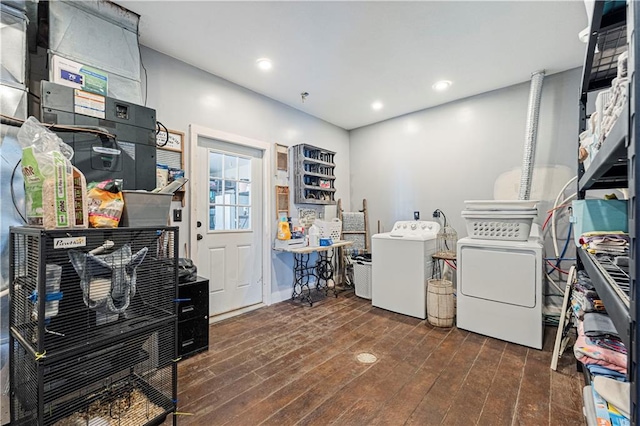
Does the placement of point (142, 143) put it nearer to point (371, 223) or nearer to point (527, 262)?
point (527, 262)

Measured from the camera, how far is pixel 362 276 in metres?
3.91

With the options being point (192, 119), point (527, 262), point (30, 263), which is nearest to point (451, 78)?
point (527, 262)

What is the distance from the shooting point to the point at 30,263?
1.33 m

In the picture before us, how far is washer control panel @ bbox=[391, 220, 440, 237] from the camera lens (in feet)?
11.5

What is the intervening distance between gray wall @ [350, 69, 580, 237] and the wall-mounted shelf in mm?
838

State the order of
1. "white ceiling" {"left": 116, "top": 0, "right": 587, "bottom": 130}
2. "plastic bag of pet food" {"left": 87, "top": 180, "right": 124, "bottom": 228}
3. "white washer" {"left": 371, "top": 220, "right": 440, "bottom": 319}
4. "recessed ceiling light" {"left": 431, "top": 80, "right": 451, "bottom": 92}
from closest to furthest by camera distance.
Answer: "plastic bag of pet food" {"left": 87, "top": 180, "right": 124, "bottom": 228}
"white ceiling" {"left": 116, "top": 0, "right": 587, "bottom": 130}
"white washer" {"left": 371, "top": 220, "right": 440, "bottom": 319}
"recessed ceiling light" {"left": 431, "top": 80, "right": 451, "bottom": 92}

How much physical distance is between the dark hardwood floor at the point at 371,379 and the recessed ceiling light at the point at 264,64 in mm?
2721

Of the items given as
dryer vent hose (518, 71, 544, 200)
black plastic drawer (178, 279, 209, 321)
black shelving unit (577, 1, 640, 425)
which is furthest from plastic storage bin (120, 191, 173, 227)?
dryer vent hose (518, 71, 544, 200)

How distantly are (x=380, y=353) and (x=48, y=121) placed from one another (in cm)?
281

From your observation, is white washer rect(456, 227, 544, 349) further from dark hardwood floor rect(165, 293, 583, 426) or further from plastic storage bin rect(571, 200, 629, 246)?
plastic storage bin rect(571, 200, 629, 246)

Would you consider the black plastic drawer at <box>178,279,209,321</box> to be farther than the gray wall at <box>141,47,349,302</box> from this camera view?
No

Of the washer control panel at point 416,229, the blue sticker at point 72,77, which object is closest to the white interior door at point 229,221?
the blue sticker at point 72,77

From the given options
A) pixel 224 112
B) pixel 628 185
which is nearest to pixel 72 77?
pixel 224 112

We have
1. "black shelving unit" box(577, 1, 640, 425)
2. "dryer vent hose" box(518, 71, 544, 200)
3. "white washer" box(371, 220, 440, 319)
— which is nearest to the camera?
"black shelving unit" box(577, 1, 640, 425)
